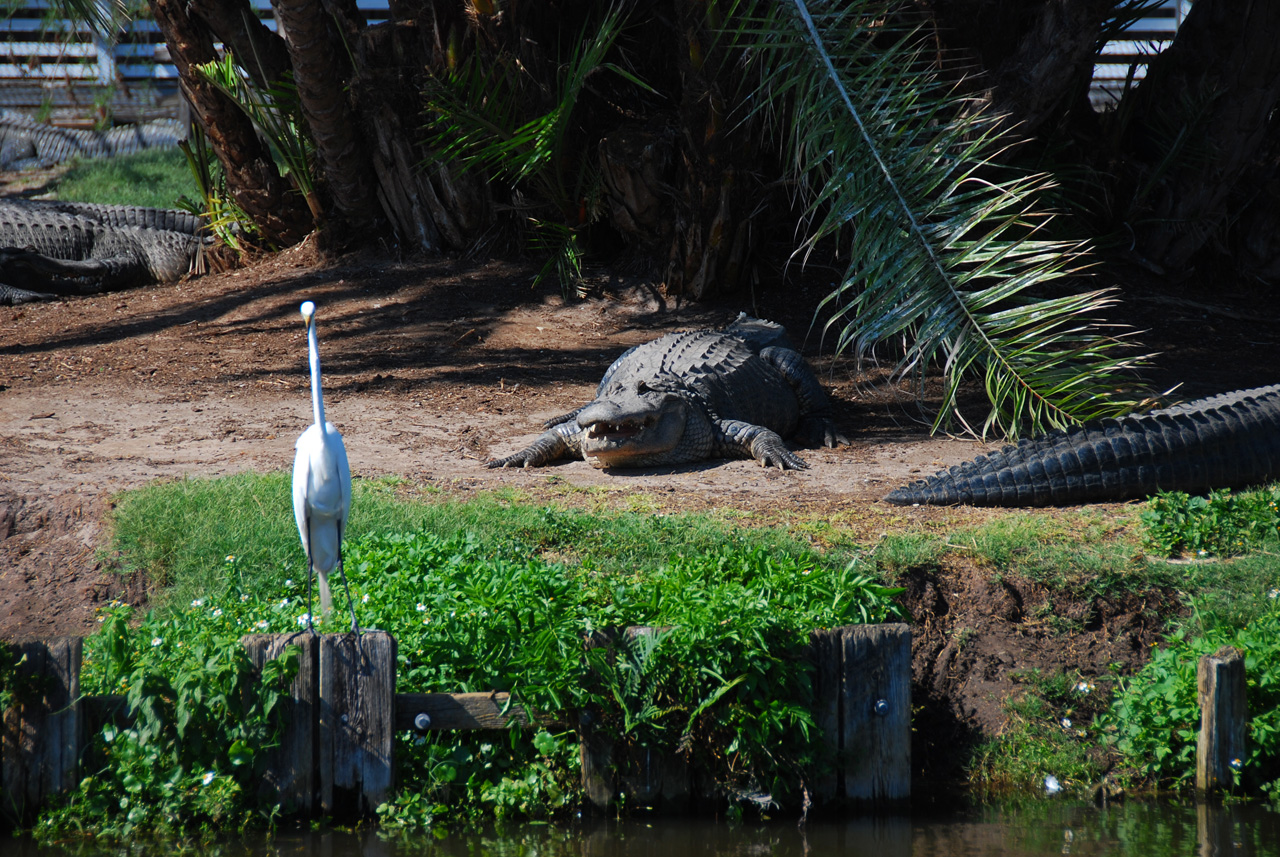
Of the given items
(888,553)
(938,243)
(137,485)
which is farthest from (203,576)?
(938,243)

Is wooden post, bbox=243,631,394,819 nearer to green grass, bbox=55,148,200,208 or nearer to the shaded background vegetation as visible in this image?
the shaded background vegetation

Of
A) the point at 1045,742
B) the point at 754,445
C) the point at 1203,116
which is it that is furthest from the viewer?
the point at 1203,116

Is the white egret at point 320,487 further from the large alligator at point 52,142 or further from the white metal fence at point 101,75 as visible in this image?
the large alligator at point 52,142

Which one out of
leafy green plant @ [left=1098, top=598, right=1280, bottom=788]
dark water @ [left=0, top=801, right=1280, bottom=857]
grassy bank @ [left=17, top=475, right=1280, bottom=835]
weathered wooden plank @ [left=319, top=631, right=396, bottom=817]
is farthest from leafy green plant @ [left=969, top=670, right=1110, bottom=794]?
weathered wooden plank @ [left=319, top=631, right=396, bottom=817]

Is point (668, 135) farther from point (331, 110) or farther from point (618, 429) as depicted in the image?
point (618, 429)

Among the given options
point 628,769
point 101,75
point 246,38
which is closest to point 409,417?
point 628,769

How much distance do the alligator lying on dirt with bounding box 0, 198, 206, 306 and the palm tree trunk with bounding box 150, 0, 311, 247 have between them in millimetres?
1310

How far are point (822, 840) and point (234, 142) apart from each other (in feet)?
31.2

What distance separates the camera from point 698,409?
19.8ft

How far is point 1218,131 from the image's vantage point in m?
8.63

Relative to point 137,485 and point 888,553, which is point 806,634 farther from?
point 137,485

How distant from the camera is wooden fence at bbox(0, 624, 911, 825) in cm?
283

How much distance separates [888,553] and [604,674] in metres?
1.51

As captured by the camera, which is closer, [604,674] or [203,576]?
[604,674]
